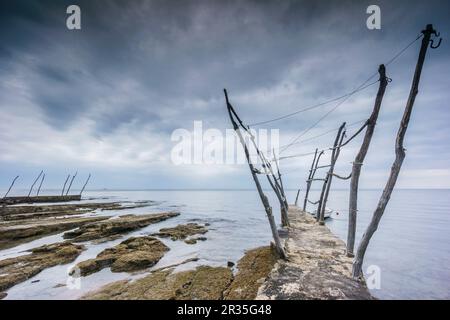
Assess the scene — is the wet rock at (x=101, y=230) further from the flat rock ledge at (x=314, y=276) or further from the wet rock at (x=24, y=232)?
the flat rock ledge at (x=314, y=276)

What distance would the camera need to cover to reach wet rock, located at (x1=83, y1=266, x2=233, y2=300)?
880 cm

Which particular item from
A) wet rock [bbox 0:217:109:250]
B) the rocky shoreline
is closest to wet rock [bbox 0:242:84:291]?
the rocky shoreline

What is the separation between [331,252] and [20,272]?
675 inches

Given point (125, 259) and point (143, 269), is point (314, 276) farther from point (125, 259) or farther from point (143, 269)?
point (125, 259)

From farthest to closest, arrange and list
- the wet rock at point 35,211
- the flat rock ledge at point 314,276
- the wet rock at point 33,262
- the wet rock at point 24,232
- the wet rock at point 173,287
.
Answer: the wet rock at point 35,211 → the wet rock at point 24,232 → the wet rock at point 33,262 → the wet rock at point 173,287 → the flat rock ledge at point 314,276

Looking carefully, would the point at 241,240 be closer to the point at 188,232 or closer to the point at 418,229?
the point at 188,232

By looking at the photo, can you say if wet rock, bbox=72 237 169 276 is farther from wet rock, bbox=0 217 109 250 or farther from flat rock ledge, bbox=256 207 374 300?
wet rock, bbox=0 217 109 250

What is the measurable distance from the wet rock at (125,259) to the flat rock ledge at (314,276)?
30.5ft

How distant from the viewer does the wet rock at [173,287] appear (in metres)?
8.80

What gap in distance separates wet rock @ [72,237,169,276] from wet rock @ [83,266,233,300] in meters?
2.03

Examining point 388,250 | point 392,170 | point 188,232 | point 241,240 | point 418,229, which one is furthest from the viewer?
point 418,229

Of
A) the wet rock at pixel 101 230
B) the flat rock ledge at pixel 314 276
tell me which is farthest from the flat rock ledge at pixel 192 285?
the wet rock at pixel 101 230
